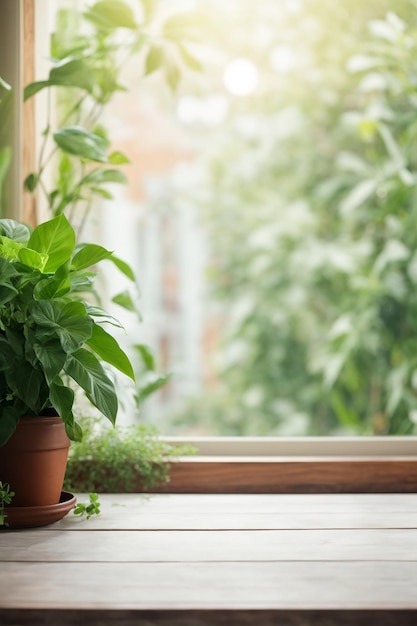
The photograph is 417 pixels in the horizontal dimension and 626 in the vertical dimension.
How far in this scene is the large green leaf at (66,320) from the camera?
3.38 feet

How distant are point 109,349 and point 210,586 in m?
0.40

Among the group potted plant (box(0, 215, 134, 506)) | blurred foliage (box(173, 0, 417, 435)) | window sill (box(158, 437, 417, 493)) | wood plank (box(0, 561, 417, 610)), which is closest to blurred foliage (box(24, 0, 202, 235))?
potted plant (box(0, 215, 134, 506))

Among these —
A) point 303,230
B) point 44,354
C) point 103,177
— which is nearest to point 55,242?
point 44,354

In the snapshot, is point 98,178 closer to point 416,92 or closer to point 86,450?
point 86,450

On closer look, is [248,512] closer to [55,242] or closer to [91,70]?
[55,242]

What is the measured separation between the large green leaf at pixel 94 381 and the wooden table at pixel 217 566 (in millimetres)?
196

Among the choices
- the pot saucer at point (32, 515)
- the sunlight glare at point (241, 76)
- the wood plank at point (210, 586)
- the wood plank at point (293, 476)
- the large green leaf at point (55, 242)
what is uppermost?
the sunlight glare at point (241, 76)

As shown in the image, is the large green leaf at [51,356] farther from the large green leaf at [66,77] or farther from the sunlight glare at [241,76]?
the sunlight glare at [241,76]

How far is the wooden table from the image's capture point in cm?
78

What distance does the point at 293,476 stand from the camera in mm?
1478

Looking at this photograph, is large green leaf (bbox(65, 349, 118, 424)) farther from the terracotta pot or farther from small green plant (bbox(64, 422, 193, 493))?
small green plant (bbox(64, 422, 193, 493))

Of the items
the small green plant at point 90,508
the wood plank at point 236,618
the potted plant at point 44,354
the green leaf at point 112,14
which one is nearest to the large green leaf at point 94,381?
the potted plant at point 44,354

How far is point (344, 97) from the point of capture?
3998 millimetres

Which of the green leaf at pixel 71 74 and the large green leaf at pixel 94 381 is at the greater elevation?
the green leaf at pixel 71 74
